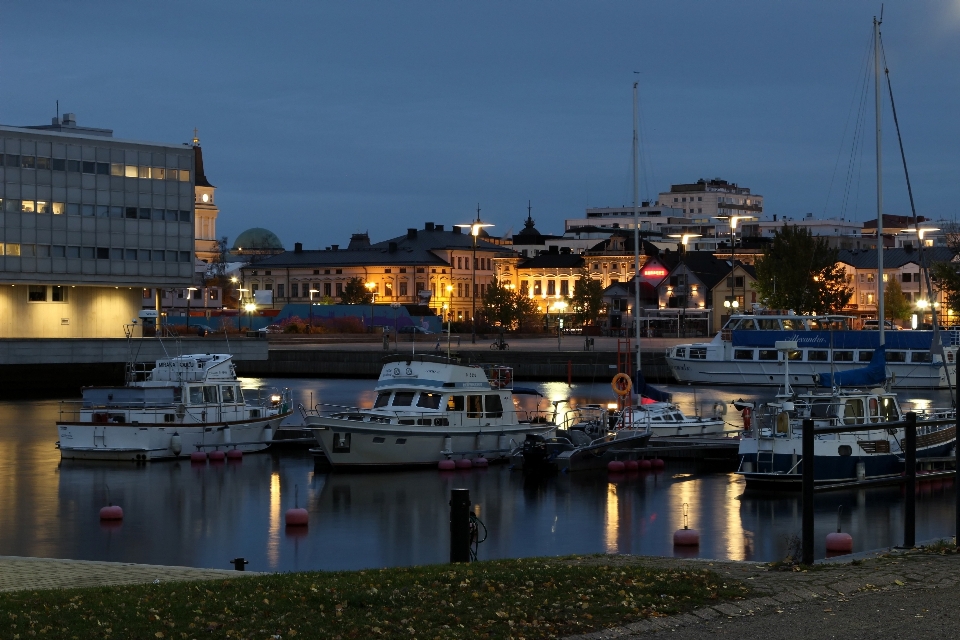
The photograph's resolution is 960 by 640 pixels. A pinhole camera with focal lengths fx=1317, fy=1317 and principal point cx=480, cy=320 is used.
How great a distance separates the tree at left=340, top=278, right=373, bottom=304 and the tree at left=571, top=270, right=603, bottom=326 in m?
27.2

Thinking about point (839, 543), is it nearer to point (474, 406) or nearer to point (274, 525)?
point (274, 525)

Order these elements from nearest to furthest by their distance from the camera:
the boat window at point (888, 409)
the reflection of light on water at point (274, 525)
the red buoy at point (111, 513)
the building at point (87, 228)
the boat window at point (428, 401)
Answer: the reflection of light on water at point (274, 525)
the red buoy at point (111, 513)
the boat window at point (888, 409)
the boat window at point (428, 401)
the building at point (87, 228)

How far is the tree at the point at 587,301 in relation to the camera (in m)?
155

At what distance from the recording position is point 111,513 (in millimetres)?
35219

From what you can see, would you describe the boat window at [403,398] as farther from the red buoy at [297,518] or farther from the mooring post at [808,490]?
the mooring post at [808,490]

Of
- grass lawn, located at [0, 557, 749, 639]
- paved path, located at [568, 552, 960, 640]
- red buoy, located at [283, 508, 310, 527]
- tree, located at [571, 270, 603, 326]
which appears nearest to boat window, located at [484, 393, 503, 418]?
red buoy, located at [283, 508, 310, 527]

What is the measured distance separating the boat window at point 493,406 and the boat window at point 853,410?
13.0 m

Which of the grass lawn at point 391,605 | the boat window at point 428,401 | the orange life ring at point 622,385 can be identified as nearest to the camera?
the grass lawn at point 391,605

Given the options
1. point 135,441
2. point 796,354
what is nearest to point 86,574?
point 135,441

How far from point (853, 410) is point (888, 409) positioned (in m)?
1.67

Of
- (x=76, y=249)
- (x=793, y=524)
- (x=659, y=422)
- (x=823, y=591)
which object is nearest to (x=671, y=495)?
(x=793, y=524)

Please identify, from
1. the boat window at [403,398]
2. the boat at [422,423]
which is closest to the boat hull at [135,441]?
the boat at [422,423]

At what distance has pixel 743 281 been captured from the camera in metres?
156

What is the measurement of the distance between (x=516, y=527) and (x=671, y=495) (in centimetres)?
736
